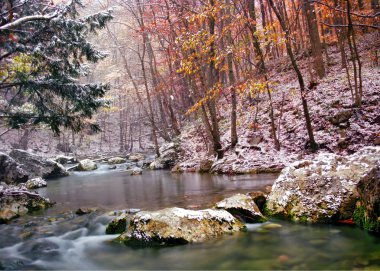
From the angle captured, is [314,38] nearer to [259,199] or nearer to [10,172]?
[259,199]

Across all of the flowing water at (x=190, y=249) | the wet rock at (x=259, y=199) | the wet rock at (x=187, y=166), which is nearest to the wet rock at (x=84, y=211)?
the flowing water at (x=190, y=249)

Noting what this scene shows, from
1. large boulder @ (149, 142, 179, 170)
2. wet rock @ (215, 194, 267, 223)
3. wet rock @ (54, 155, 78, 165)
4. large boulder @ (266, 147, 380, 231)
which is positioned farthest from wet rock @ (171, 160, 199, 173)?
wet rock @ (54, 155, 78, 165)

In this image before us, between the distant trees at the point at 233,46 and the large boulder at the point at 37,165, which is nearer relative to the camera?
the distant trees at the point at 233,46

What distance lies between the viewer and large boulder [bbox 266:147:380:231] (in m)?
5.04

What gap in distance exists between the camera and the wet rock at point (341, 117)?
11.4 m

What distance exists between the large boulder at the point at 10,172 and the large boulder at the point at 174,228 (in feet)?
39.6

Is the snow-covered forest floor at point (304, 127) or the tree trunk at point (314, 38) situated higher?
the tree trunk at point (314, 38)

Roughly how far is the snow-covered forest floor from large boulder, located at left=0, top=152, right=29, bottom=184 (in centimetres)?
824

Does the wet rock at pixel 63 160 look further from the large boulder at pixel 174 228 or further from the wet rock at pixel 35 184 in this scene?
the large boulder at pixel 174 228

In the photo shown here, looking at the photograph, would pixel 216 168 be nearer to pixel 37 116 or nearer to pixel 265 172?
pixel 265 172

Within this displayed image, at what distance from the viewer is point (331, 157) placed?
665 cm

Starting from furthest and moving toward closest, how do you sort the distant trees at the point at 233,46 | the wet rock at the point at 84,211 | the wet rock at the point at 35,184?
the wet rock at the point at 35,184
the distant trees at the point at 233,46
the wet rock at the point at 84,211

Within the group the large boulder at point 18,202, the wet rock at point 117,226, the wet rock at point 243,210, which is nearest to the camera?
the wet rock at point 243,210

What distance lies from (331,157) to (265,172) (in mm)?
5116
